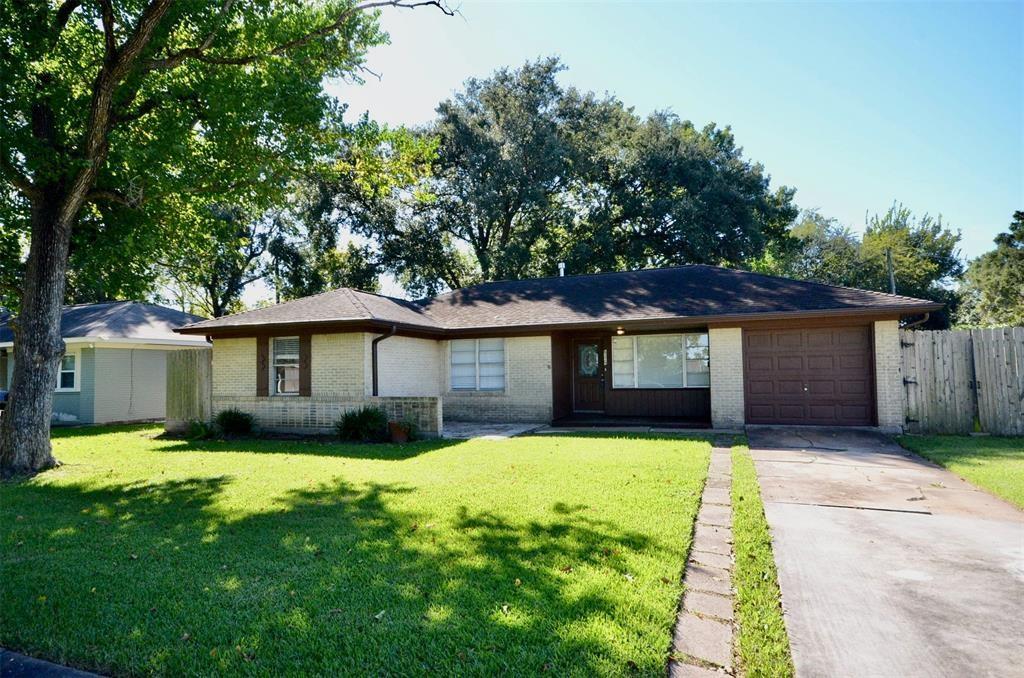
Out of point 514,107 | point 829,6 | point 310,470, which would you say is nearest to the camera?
point 310,470

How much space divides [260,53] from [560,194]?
20408 millimetres

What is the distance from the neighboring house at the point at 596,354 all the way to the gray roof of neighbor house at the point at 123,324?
5514 millimetres

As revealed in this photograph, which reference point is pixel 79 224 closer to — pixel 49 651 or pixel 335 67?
pixel 335 67

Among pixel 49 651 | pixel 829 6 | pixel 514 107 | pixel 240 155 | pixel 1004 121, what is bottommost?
pixel 49 651

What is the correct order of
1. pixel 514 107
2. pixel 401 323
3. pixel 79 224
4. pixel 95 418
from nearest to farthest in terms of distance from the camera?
pixel 79 224 < pixel 401 323 < pixel 95 418 < pixel 514 107

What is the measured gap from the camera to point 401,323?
1328cm

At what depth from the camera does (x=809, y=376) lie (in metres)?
12.4

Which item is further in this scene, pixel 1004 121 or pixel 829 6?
pixel 1004 121

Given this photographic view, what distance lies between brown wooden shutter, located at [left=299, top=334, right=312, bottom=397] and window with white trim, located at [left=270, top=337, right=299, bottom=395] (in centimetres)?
42

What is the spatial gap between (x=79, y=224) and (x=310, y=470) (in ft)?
25.9

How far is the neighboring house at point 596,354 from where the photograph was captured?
12.2 meters

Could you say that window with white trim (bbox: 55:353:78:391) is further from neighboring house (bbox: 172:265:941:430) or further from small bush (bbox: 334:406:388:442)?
small bush (bbox: 334:406:388:442)

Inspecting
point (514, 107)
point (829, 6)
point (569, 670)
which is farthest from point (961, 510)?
point (514, 107)

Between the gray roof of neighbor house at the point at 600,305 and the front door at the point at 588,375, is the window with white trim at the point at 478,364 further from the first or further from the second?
the front door at the point at 588,375
